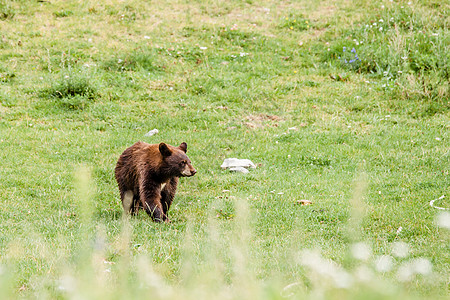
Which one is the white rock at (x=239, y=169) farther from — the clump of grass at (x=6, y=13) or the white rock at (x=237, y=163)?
the clump of grass at (x=6, y=13)

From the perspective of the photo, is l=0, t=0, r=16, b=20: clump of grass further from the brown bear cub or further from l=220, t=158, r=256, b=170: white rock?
the brown bear cub

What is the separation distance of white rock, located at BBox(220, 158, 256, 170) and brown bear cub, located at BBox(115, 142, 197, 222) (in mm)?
2071

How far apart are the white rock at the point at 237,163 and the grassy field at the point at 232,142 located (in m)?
0.25

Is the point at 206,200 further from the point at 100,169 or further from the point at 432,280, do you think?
the point at 432,280

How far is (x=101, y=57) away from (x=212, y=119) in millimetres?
4571

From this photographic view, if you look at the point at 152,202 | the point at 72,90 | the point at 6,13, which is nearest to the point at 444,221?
the point at 152,202

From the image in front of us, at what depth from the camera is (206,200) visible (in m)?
8.31

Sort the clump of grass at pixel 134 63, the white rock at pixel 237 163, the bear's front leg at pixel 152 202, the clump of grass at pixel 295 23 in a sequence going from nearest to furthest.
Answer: the bear's front leg at pixel 152 202
the white rock at pixel 237 163
the clump of grass at pixel 134 63
the clump of grass at pixel 295 23

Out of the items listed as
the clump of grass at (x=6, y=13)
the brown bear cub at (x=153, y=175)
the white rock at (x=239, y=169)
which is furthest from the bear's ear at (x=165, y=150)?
the clump of grass at (x=6, y=13)

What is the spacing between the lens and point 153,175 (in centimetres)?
754

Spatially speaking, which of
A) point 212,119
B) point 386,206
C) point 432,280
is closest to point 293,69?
point 212,119

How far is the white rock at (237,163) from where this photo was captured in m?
9.79

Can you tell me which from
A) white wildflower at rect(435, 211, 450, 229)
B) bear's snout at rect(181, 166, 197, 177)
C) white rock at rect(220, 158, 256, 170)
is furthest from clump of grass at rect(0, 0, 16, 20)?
white wildflower at rect(435, 211, 450, 229)

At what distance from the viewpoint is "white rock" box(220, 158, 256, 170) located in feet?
32.1
